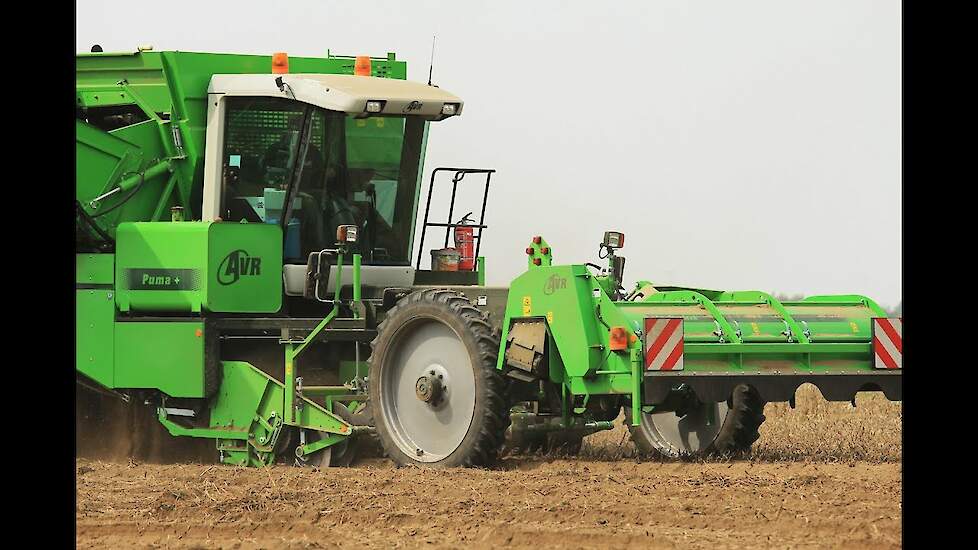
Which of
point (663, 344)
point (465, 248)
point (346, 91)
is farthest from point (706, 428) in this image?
point (346, 91)

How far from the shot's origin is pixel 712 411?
1242 cm

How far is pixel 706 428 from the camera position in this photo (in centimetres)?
1244

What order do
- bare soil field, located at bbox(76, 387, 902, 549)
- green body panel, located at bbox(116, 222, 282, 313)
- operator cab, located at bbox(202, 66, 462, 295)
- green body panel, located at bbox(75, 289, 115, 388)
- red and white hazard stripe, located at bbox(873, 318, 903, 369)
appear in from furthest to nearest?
operator cab, located at bbox(202, 66, 462, 295) → green body panel, located at bbox(75, 289, 115, 388) → green body panel, located at bbox(116, 222, 282, 313) → red and white hazard stripe, located at bbox(873, 318, 903, 369) → bare soil field, located at bbox(76, 387, 902, 549)

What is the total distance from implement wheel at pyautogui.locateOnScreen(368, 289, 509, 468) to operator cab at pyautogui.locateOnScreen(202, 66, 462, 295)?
5.69ft

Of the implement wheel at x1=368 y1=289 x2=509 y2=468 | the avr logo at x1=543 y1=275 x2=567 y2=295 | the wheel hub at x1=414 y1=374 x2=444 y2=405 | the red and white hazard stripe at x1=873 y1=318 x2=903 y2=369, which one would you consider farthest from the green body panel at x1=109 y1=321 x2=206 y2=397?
the red and white hazard stripe at x1=873 y1=318 x2=903 y2=369

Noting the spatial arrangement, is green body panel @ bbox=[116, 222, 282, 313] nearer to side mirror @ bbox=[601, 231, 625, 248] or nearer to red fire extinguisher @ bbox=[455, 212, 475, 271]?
red fire extinguisher @ bbox=[455, 212, 475, 271]

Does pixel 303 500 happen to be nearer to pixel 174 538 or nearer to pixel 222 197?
pixel 174 538

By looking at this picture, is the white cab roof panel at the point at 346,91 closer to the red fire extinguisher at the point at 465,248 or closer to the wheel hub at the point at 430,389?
the red fire extinguisher at the point at 465,248

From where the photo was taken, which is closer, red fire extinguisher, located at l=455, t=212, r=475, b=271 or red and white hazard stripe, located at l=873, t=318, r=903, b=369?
red and white hazard stripe, located at l=873, t=318, r=903, b=369

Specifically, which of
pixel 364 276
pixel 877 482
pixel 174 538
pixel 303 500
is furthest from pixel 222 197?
pixel 877 482

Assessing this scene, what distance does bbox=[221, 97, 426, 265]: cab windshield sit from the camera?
13.2 meters

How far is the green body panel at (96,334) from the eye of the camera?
12953 mm

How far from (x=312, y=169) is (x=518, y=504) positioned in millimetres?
4997

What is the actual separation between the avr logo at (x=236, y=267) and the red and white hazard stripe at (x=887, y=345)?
515 centimetres
